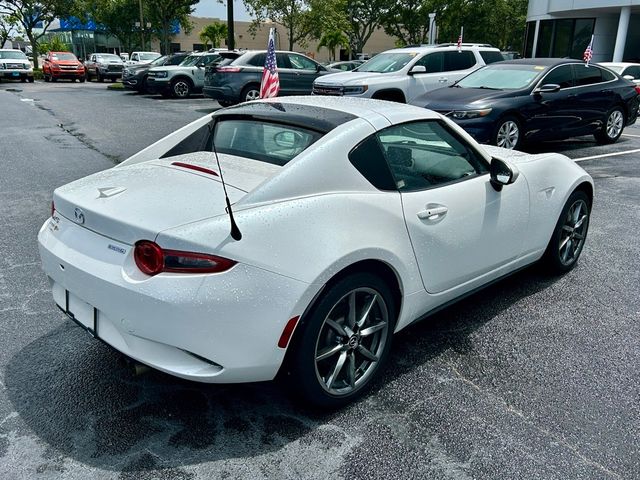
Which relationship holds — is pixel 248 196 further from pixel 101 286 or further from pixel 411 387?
pixel 411 387

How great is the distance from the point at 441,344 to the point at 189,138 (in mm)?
2151

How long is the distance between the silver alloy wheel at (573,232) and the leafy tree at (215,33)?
65.9m

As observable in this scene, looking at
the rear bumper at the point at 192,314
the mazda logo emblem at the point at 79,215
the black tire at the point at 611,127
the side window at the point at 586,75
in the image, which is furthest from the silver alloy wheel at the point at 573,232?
the black tire at the point at 611,127

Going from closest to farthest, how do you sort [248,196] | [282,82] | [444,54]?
[248,196]
[444,54]
[282,82]

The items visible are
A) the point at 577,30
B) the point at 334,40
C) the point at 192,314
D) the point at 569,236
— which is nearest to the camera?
the point at 192,314

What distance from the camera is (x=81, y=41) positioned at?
72.0 meters

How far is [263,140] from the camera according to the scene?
344 cm

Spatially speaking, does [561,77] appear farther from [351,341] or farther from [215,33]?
[215,33]

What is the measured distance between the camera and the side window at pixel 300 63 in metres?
17.3

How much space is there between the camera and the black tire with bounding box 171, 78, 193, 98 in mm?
21703

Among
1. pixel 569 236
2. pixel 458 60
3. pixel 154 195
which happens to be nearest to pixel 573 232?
pixel 569 236

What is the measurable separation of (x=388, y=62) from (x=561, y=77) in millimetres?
4319

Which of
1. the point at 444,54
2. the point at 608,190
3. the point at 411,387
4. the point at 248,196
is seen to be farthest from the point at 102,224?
the point at 444,54

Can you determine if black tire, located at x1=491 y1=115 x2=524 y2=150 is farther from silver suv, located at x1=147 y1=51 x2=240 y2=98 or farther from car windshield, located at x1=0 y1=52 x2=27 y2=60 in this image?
car windshield, located at x1=0 y1=52 x2=27 y2=60
